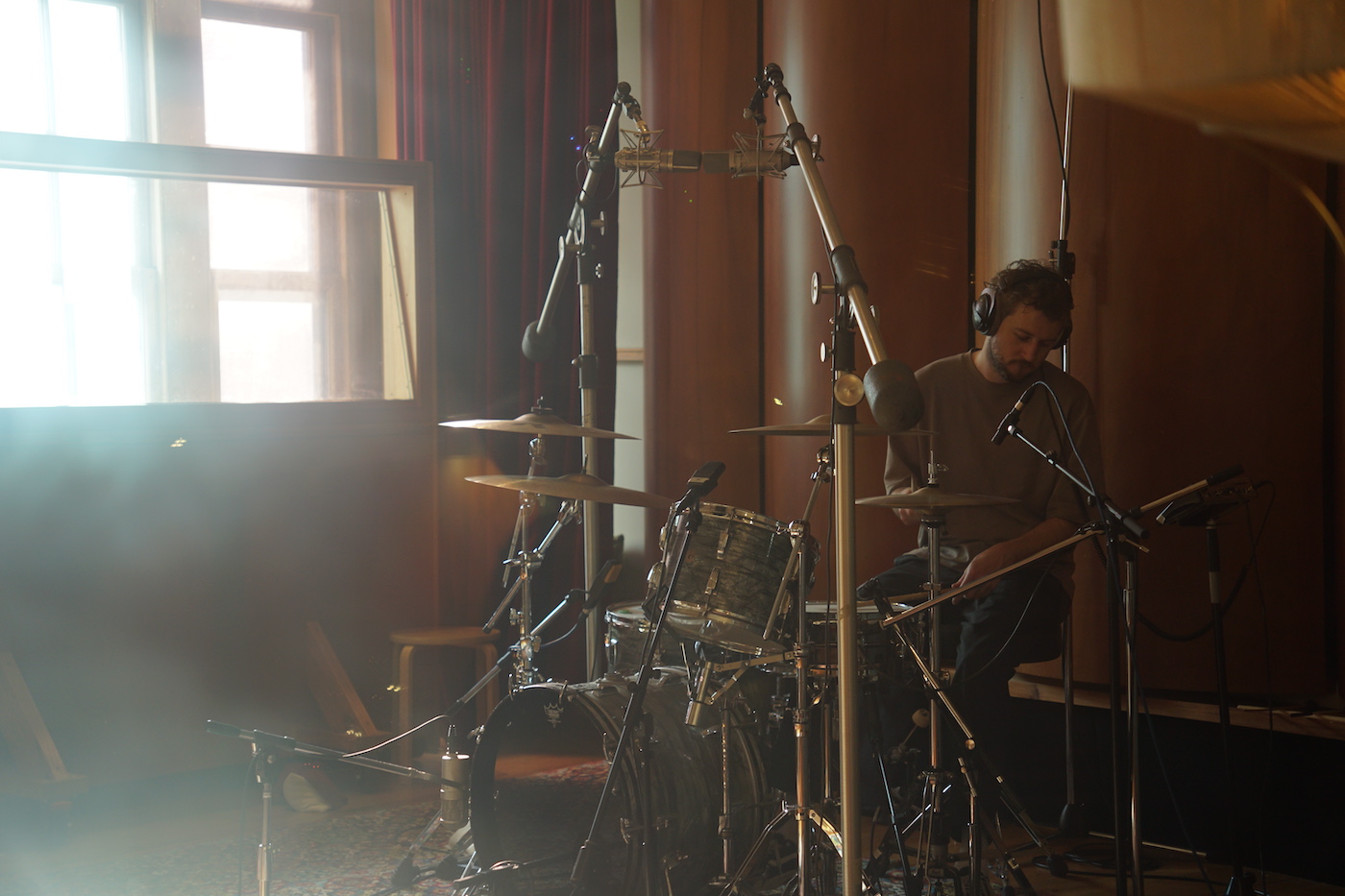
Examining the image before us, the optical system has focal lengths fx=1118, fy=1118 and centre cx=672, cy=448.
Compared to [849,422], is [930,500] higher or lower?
lower

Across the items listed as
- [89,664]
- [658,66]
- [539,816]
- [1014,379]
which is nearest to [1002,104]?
[1014,379]

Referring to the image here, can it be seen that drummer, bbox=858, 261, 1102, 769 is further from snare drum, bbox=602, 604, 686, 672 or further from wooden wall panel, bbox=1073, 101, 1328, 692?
snare drum, bbox=602, 604, 686, 672

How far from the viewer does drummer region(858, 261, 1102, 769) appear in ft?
8.89

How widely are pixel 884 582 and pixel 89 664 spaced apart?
7.71 feet

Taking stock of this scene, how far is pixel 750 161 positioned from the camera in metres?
2.42

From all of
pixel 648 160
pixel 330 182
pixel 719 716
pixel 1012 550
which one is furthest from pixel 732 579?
pixel 330 182

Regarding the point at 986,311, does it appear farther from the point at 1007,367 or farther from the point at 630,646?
the point at 630,646

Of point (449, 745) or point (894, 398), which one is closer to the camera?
point (894, 398)

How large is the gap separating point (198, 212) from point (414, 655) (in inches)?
62.0

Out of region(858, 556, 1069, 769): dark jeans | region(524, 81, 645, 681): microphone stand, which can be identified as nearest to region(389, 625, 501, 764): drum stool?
region(524, 81, 645, 681): microphone stand

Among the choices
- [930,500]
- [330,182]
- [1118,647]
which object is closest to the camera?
[1118,647]

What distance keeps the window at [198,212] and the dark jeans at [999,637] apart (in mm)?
2040

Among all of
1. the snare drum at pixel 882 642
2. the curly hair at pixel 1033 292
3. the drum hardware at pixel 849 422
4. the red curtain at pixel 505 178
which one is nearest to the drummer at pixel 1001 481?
the curly hair at pixel 1033 292

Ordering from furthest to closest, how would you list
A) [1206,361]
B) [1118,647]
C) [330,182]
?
[330,182], [1206,361], [1118,647]
